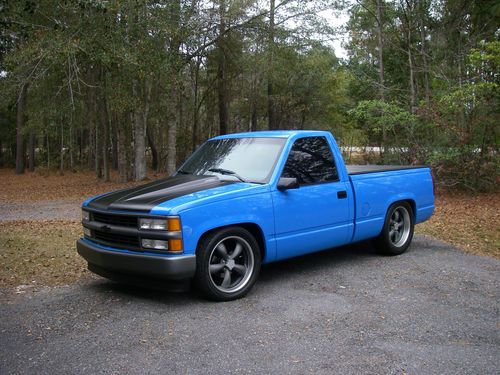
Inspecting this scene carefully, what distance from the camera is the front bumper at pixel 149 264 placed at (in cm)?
476

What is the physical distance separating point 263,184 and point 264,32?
16.4 metres

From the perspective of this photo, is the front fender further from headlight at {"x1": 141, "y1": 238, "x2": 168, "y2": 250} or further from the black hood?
the black hood

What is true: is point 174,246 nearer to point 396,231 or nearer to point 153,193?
point 153,193

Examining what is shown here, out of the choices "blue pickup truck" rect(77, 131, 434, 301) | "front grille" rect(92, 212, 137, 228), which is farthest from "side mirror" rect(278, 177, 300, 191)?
"front grille" rect(92, 212, 137, 228)

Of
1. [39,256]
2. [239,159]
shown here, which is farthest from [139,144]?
[239,159]

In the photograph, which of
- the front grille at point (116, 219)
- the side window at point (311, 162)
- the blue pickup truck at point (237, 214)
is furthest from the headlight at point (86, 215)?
the side window at point (311, 162)

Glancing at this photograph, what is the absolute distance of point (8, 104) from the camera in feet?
50.7

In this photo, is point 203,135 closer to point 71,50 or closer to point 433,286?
point 71,50

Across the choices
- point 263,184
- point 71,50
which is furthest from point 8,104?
point 263,184

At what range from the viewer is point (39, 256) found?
24.7 feet

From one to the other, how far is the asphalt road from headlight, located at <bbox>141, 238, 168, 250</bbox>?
2.08 ft

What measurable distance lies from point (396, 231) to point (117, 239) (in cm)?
425

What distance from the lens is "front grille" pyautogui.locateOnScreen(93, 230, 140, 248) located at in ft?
16.7

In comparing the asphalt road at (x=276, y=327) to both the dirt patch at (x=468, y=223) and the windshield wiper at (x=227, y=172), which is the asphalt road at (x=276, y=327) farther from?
the dirt patch at (x=468, y=223)
